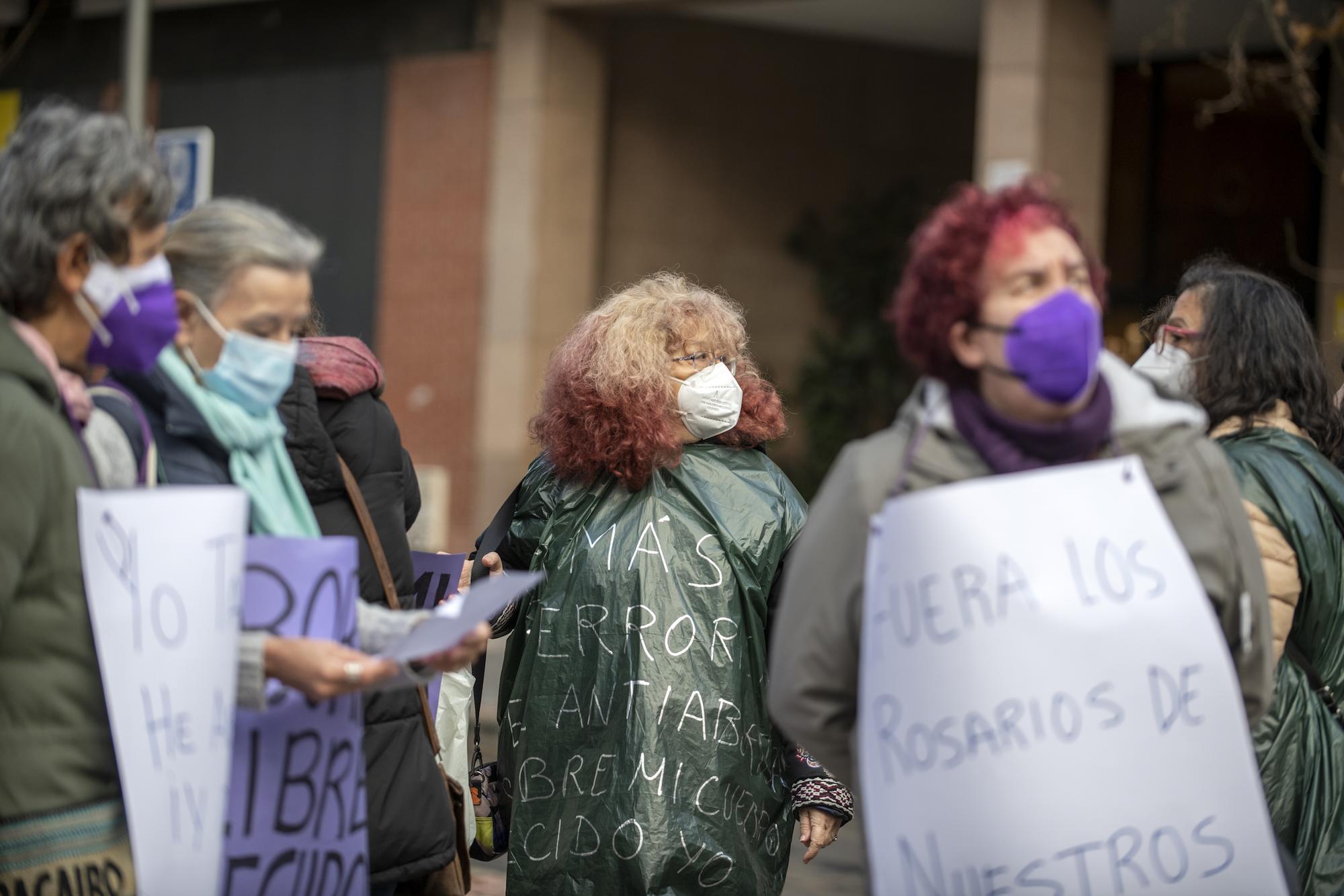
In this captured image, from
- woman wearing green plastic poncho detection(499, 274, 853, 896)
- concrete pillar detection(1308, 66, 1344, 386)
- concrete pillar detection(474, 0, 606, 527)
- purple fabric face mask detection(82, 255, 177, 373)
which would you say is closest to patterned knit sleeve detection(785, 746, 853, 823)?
woman wearing green plastic poncho detection(499, 274, 853, 896)

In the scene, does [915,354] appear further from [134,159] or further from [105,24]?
[105,24]

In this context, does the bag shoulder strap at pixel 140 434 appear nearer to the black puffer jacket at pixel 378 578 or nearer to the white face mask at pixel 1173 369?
the black puffer jacket at pixel 378 578

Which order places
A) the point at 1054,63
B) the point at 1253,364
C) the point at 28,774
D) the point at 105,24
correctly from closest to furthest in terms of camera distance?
1. the point at 28,774
2. the point at 1253,364
3. the point at 1054,63
4. the point at 105,24

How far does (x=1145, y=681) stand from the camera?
2.36 meters

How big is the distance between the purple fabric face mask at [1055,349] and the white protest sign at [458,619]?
83 centimetres

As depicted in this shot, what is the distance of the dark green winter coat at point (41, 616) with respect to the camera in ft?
7.50

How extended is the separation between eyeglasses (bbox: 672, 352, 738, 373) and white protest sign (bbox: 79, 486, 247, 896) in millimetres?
1759

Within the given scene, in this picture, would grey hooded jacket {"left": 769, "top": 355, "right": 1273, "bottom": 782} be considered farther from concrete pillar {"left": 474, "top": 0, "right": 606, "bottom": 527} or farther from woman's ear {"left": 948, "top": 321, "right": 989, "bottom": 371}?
concrete pillar {"left": 474, "top": 0, "right": 606, "bottom": 527}

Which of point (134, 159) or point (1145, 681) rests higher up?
point (134, 159)

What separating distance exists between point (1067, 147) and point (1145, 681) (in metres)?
8.87

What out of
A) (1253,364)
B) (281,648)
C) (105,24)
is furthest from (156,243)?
(105,24)

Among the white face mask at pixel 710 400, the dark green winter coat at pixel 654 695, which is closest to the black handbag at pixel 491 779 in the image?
the dark green winter coat at pixel 654 695

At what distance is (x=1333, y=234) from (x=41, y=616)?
33.6ft

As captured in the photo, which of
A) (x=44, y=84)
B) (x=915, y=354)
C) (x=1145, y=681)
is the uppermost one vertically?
(x=44, y=84)
